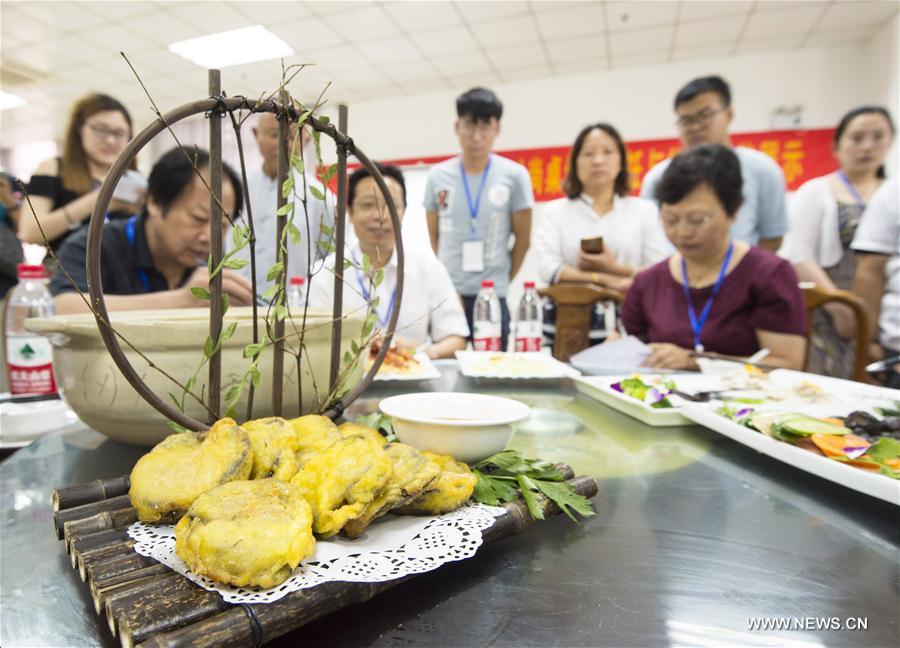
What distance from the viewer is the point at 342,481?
1.72 ft

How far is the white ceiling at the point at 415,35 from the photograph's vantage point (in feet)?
17.2

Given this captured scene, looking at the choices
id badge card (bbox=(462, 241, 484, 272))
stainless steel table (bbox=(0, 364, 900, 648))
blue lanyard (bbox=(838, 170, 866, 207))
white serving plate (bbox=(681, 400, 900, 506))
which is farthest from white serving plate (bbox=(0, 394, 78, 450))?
blue lanyard (bbox=(838, 170, 866, 207))

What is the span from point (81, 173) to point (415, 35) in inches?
163

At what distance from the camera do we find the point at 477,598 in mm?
501

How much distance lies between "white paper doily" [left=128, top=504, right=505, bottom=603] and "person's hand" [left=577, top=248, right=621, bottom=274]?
9.65 feet

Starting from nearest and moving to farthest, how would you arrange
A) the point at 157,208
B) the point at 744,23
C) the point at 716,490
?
1. the point at 716,490
2. the point at 157,208
3. the point at 744,23

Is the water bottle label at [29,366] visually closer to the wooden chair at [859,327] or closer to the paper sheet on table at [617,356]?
the paper sheet on table at [617,356]

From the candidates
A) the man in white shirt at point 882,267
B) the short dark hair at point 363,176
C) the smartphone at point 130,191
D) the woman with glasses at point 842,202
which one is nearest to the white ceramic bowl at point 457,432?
the short dark hair at point 363,176

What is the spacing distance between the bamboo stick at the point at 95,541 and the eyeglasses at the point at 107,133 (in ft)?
9.30

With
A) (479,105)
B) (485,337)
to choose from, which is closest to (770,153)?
(479,105)

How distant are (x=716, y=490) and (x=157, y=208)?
212 cm

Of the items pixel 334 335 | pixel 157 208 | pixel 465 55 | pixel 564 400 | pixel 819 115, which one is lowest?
pixel 564 400

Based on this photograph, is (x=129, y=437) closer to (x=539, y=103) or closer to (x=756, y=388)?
(x=756, y=388)

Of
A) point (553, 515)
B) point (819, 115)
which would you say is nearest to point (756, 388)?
point (553, 515)
